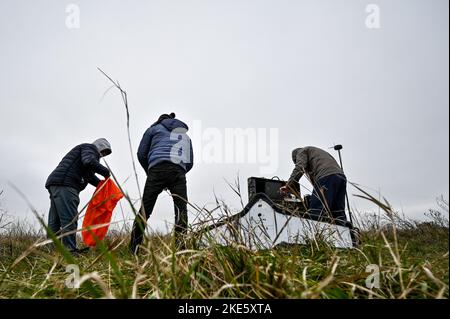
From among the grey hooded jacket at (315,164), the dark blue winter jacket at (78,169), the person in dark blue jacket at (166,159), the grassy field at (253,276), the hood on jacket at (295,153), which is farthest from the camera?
the hood on jacket at (295,153)

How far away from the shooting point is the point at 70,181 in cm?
434

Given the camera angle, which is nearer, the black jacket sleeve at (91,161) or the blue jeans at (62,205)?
the blue jeans at (62,205)

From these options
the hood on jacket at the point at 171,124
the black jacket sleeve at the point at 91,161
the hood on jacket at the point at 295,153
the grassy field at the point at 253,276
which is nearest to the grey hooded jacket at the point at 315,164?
the hood on jacket at the point at 295,153

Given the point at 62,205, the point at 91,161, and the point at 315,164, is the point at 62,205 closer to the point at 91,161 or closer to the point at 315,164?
the point at 91,161

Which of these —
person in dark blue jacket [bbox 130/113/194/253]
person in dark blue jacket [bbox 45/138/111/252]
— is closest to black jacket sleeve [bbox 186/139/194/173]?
person in dark blue jacket [bbox 130/113/194/253]

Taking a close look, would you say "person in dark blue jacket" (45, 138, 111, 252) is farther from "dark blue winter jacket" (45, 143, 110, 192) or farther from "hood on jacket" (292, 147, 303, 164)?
"hood on jacket" (292, 147, 303, 164)

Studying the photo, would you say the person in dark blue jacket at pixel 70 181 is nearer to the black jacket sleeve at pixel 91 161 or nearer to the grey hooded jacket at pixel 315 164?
the black jacket sleeve at pixel 91 161

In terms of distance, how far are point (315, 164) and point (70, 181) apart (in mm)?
3758

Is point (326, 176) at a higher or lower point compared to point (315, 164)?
lower

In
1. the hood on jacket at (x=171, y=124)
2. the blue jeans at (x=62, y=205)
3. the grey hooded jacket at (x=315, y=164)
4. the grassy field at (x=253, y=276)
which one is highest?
the hood on jacket at (x=171, y=124)

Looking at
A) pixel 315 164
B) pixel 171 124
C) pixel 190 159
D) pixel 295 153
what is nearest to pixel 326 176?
pixel 315 164

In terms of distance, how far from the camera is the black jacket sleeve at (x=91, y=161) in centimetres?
437
